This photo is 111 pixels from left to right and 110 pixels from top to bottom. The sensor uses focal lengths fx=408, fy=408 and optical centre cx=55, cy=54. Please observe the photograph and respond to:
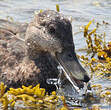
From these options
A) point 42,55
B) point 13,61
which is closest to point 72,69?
point 42,55

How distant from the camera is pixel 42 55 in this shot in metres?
6.64

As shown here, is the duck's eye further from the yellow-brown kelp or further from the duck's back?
the yellow-brown kelp

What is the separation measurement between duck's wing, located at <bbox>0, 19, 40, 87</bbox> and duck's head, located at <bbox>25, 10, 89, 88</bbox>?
0.74 feet

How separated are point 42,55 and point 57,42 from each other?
23.3 inches

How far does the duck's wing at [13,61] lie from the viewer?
647cm

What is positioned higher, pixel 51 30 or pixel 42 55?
pixel 51 30

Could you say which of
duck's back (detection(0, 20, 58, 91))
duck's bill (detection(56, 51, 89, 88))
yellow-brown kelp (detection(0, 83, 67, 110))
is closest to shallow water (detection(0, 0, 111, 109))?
duck's back (detection(0, 20, 58, 91))

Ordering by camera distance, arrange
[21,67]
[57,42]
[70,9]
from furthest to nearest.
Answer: [70,9]
[21,67]
[57,42]

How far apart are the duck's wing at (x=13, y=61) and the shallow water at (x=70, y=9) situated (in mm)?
2846

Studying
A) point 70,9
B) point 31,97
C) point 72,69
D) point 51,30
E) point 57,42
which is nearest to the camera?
point 31,97

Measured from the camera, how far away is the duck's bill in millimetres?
5848

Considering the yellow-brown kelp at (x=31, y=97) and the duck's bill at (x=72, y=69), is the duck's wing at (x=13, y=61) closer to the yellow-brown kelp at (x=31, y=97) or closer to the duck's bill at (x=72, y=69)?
the yellow-brown kelp at (x=31, y=97)

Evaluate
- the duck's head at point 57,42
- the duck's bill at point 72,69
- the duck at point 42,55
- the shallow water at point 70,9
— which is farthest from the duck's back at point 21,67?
the shallow water at point 70,9

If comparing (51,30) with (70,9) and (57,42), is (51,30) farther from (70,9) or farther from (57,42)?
(70,9)
